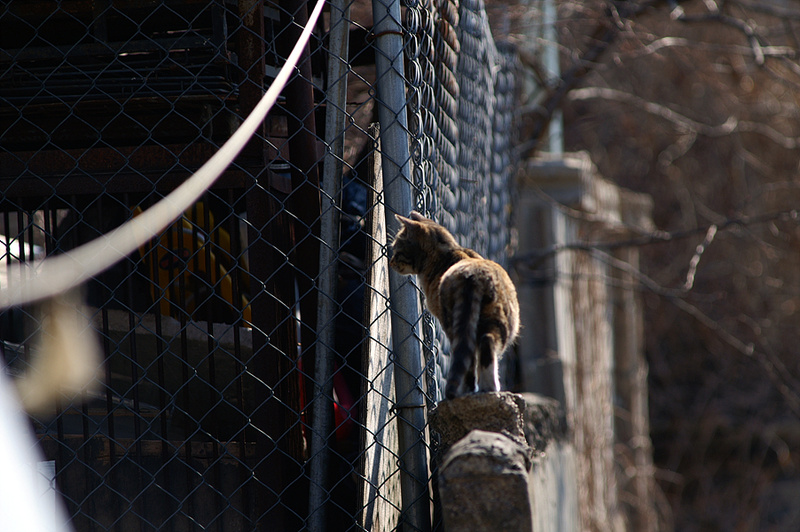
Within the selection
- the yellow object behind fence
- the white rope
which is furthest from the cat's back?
the yellow object behind fence

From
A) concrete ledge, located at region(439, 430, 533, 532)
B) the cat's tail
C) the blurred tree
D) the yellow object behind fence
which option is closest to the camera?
concrete ledge, located at region(439, 430, 533, 532)

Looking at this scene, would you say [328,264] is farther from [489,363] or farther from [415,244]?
[489,363]

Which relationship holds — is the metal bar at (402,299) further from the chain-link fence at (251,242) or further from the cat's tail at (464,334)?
the cat's tail at (464,334)

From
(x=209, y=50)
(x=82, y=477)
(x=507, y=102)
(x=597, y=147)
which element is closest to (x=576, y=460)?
(x=507, y=102)

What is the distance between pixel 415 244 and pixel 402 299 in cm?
17

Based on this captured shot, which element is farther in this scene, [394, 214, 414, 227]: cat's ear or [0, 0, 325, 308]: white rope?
[0, 0, 325, 308]: white rope

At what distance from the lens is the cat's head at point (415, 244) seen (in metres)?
2.19

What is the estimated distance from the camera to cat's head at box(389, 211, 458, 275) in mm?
2188

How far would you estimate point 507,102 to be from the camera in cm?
479

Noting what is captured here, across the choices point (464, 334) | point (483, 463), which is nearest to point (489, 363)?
point (464, 334)

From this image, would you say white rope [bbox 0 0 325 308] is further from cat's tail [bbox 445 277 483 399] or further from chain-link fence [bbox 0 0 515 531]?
cat's tail [bbox 445 277 483 399]

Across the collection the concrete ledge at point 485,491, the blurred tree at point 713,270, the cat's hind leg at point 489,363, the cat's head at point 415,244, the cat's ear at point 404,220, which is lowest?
the concrete ledge at point 485,491

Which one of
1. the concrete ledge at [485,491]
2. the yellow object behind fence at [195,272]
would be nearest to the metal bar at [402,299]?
the concrete ledge at [485,491]

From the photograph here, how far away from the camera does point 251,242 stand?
2.57 m
